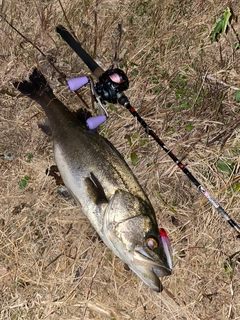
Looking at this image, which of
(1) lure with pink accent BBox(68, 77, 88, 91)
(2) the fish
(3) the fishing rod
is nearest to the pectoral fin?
(2) the fish

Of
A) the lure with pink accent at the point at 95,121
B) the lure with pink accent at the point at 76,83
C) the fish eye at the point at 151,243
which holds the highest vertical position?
the lure with pink accent at the point at 76,83

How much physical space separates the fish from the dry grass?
0.45 metres

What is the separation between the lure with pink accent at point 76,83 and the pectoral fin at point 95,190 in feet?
3.37

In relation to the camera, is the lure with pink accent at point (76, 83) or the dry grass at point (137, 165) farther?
the lure with pink accent at point (76, 83)

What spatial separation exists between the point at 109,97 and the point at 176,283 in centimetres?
205

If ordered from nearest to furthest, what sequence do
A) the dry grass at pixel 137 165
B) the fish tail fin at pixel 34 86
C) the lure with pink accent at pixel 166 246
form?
the lure with pink accent at pixel 166 246 → the dry grass at pixel 137 165 → the fish tail fin at pixel 34 86

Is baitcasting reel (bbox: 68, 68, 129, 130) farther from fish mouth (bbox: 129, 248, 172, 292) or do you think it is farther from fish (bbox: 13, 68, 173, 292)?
fish mouth (bbox: 129, 248, 172, 292)

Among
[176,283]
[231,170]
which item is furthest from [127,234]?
A: [231,170]

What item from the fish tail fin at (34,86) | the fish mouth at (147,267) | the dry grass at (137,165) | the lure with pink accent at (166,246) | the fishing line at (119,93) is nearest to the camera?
the fish mouth at (147,267)

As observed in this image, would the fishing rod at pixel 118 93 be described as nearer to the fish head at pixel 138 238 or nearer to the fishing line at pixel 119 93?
the fishing line at pixel 119 93

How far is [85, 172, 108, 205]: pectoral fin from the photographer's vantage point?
361cm

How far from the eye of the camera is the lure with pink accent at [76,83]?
4098 mm

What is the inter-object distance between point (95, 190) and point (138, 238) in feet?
2.01

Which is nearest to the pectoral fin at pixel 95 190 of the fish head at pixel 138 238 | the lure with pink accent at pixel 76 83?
the fish head at pixel 138 238
